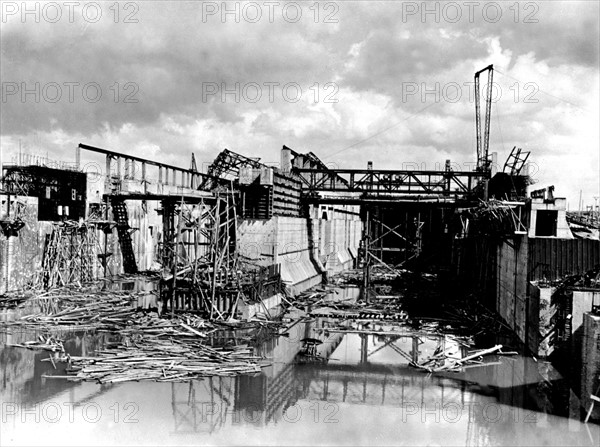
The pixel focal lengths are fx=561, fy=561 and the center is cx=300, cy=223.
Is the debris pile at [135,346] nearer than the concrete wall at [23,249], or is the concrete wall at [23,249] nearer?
the debris pile at [135,346]

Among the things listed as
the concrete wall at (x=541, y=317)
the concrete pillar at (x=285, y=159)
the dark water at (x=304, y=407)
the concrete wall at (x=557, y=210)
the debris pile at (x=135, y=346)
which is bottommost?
the dark water at (x=304, y=407)

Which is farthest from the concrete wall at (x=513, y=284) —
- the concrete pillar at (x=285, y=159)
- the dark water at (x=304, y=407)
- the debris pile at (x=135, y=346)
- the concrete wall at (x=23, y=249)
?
the concrete wall at (x=23, y=249)

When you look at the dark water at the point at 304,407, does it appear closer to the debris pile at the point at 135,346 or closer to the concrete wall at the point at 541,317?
the debris pile at the point at 135,346

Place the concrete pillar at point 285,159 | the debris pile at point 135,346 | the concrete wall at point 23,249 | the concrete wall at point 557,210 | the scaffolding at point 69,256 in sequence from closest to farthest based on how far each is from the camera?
the debris pile at point 135,346
the concrete wall at point 557,210
the concrete wall at point 23,249
the scaffolding at point 69,256
the concrete pillar at point 285,159

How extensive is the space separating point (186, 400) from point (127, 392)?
1.51 m

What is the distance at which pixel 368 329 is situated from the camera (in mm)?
22609

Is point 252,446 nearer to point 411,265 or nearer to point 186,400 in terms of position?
point 186,400

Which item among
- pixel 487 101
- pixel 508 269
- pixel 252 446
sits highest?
pixel 487 101

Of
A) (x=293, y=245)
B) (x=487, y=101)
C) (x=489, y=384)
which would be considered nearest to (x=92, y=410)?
(x=489, y=384)

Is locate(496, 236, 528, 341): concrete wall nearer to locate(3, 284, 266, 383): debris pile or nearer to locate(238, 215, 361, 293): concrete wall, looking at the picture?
locate(3, 284, 266, 383): debris pile

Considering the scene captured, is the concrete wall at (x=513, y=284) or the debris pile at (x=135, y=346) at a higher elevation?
the concrete wall at (x=513, y=284)

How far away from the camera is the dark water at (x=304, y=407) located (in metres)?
11.5

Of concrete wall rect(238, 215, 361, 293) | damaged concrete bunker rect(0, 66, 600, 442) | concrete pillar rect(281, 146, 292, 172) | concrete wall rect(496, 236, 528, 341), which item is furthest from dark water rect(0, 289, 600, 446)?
concrete pillar rect(281, 146, 292, 172)

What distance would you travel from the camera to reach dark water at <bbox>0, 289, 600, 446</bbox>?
11.5 metres
